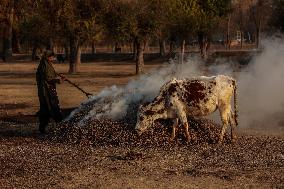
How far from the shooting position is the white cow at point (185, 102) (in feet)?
46.1

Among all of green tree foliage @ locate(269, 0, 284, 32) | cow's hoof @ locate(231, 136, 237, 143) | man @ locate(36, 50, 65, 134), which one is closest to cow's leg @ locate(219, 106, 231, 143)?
cow's hoof @ locate(231, 136, 237, 143)

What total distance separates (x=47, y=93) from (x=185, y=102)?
4.24 metres

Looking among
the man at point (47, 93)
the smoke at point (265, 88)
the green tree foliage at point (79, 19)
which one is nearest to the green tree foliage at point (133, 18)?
the green tree foliage at point (79, 19)

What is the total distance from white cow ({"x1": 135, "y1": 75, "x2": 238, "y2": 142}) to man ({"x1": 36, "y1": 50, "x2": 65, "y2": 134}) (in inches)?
120

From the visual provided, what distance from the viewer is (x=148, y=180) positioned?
10.5 m

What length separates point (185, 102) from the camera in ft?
46.2

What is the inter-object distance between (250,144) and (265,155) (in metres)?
1.25

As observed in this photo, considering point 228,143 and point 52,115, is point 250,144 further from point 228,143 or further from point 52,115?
point 52,115

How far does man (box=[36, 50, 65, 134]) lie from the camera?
16.0 meters

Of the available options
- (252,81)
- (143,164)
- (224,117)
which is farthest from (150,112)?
(252,81)

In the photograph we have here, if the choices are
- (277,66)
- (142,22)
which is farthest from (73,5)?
(277,66)

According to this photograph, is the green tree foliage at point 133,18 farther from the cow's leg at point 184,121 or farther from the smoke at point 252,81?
the cow's leg at point 184,121

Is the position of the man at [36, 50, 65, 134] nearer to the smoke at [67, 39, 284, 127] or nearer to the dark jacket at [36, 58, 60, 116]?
the dark jacket at [36, 58, 60, 116]

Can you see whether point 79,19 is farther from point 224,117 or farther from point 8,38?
point 8,38
